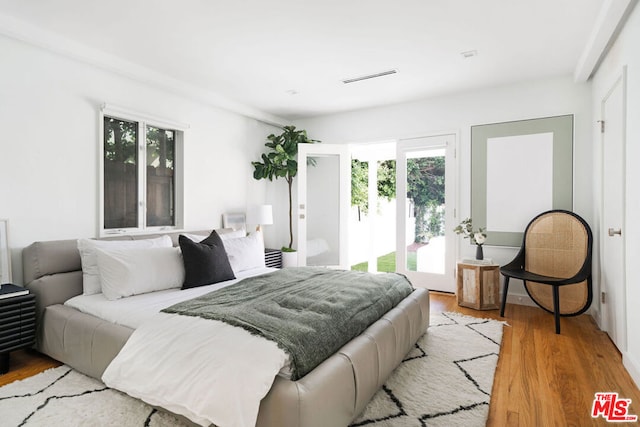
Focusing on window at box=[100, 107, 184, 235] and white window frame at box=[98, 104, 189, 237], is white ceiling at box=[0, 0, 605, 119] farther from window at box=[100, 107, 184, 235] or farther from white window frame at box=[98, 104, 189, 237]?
window at box=[100, 107, 184, 235]

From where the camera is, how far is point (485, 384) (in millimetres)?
2244

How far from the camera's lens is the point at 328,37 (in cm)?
303

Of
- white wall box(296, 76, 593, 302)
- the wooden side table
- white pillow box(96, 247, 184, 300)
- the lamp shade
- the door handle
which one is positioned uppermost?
white wall box(296, 76, 593, 302)

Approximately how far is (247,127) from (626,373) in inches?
188

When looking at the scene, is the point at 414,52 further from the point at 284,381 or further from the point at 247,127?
the point at 284,381

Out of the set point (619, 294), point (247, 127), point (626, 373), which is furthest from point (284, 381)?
point (247, 127)

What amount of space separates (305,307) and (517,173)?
336 cm

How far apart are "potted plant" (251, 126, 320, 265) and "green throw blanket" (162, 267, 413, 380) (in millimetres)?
2412

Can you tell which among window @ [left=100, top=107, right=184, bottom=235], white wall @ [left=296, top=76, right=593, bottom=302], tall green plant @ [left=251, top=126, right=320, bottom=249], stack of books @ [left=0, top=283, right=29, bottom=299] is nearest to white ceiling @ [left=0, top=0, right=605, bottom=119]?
white wall @ [left=296, top=76, right=593, bottom=302]

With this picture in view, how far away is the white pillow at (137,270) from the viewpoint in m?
2.58

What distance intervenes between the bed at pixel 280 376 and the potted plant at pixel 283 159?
214 cm

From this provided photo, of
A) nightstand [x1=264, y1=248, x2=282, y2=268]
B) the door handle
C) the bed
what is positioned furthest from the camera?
nightstand [x1=264, y1=248, x2=282, y2=268]

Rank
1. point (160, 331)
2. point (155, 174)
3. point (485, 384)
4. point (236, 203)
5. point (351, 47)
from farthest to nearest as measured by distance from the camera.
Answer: point (236, 203) → point (155, 174) → point (351, 47) → point (485, 384) → point (160, 331)

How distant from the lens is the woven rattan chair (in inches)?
135
